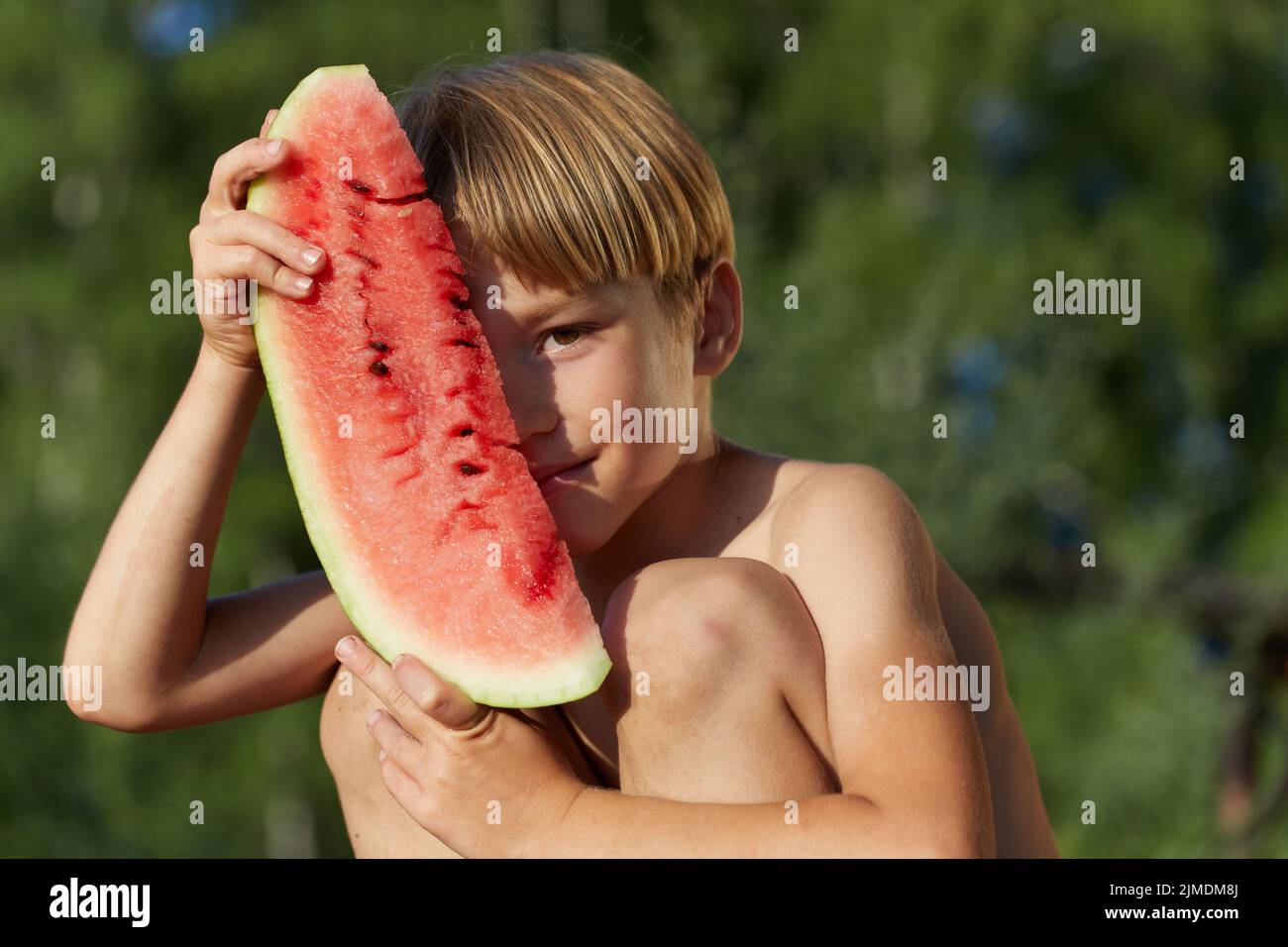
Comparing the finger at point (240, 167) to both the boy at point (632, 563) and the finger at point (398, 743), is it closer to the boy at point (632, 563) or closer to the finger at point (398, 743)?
the boy at point (632, 563)

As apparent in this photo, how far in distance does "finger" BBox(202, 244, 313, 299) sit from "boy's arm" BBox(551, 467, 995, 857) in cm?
84

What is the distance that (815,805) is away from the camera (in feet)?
6.25

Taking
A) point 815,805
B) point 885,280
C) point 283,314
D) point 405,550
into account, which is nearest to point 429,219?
point 283,314

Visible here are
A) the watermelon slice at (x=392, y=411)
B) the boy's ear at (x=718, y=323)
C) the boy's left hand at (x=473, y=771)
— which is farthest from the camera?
the boy's ear at (x=718, y=323)

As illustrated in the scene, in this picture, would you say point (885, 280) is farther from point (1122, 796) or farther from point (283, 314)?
point (283, 314)

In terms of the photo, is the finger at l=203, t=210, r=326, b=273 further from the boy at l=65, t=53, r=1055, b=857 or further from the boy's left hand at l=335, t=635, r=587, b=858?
the boy's left hand at l=335, t=635, r=587, b=858

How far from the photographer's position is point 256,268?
205 centimetres

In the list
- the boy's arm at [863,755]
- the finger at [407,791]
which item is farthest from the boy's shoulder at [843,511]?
the finger at [407,791]

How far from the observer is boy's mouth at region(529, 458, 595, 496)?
2264 mm

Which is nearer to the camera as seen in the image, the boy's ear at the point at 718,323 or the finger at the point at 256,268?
the finger at the point at 256,268

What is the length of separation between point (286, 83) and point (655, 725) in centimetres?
1314

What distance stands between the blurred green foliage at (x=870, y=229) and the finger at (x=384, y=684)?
621cm

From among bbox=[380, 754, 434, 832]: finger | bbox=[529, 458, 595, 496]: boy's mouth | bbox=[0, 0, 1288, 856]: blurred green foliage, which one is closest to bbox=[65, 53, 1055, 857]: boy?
bbox=[529, 458, 595, 496]: boy's mouth

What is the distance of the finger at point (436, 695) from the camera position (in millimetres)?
2018
